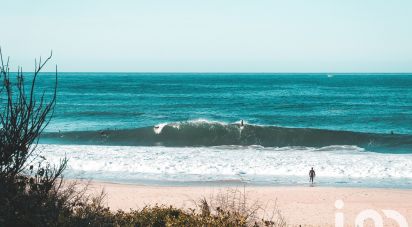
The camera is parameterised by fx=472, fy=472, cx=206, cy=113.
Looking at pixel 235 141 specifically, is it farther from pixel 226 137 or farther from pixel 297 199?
pixel 297 199

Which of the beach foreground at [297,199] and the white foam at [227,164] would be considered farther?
the white foam at [227,164]

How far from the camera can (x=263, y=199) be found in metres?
17.8

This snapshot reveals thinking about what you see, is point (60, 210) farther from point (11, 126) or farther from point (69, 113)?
point (69, 113)

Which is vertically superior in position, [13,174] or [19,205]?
[13,174]

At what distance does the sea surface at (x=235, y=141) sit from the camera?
23.7 m

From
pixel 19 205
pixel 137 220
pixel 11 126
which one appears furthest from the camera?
pixel 137 220

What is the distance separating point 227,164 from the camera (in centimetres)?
2594

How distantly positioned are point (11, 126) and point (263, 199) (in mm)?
12803

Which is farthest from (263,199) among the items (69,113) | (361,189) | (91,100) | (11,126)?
(91,100)

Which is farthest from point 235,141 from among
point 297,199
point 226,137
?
point 297,199

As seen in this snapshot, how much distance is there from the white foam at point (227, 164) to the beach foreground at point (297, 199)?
2687 mm

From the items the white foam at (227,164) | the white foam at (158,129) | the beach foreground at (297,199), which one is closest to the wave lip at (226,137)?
the white foam at (158,129)

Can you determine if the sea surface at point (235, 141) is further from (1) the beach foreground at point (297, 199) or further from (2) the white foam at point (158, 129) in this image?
(1) the beach foreground at point (297, 199)

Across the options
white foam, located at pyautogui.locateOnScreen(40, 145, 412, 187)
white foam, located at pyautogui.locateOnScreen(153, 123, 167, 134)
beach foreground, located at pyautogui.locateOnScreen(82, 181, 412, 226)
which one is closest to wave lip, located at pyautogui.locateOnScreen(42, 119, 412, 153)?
white foam, located at pyautogui.locateOnScreen(153, 123, 167, 134)
